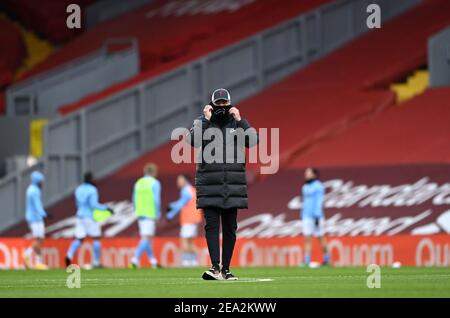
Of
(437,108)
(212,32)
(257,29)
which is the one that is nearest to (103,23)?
(212,32)

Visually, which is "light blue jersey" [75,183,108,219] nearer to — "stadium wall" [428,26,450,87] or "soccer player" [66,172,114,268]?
"soccer player" [66,172,114,268]

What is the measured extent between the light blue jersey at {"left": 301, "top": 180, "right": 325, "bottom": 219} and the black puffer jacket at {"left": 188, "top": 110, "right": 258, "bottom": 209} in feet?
36.9

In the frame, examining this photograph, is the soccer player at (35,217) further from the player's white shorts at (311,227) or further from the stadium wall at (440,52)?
the stadium wall at (440,52)

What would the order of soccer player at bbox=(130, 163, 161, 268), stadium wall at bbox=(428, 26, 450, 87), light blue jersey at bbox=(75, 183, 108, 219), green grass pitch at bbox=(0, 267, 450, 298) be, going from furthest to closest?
1. stadium wall at bbox=(428, 26, 450, 87)
2. light blue jersey at bbox=(75, 183, 108, 219)
3. soccer player at bbox=(130, 163, 161, 268)
4. green grass pitch at bbox=(0, 267, 450, 298)

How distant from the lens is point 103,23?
2126 inches

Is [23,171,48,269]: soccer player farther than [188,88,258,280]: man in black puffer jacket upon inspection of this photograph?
Yes

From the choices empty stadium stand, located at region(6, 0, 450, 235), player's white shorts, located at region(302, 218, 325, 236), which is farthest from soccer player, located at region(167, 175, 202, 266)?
empty stadium stand, located at region(6, 0, 450, 235)

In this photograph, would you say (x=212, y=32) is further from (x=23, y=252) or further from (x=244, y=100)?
(x=23, y=252)

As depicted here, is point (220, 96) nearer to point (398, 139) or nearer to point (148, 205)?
point (148, 205)

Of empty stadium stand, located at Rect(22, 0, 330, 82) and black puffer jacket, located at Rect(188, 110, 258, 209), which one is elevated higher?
empty stadium stand, located at Rect(22, 0, 330, 82)

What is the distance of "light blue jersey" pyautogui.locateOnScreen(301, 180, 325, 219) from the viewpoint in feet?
97.6

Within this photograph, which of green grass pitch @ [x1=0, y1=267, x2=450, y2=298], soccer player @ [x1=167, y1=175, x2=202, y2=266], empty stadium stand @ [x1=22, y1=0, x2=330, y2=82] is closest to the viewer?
green grass pitch @ [x1=0, y1=267, x2=450, y2=298]

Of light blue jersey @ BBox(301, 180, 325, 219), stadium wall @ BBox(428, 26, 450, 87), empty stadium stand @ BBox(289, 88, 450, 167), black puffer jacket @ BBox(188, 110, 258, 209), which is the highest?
stadium wall @ BBox(428, 26, 450, 87)

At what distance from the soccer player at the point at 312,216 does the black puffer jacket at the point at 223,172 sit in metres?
10.8
